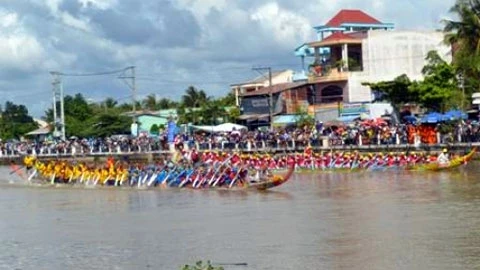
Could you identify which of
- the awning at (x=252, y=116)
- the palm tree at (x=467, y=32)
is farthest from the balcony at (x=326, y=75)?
the palm tree at (x=467, y=32)

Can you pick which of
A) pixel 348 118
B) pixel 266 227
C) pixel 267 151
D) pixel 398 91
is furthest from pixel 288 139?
pixel 266 227

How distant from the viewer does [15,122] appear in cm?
11550

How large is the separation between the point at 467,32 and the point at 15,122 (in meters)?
74.4

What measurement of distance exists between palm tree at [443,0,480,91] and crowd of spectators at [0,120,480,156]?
122 inches

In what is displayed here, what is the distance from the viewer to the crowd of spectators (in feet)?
161

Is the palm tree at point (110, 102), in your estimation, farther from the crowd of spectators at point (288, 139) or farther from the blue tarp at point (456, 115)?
the blue tarp at point (456, 115)

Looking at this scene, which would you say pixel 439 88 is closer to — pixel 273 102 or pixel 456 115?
pixel 456 115

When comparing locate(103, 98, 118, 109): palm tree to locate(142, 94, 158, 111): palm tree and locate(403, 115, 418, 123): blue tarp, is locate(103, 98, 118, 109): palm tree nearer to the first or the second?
locate(142, 94, 158, 111): palm tree

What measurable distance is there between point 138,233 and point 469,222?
8.39m

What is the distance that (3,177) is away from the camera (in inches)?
2388

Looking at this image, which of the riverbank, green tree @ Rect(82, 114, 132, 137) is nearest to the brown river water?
the riverbank

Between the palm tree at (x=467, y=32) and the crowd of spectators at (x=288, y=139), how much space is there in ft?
10.1

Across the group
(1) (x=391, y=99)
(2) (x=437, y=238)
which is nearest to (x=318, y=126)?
(1) (x=391, y=99)

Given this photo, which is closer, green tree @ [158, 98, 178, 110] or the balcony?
the balcony
